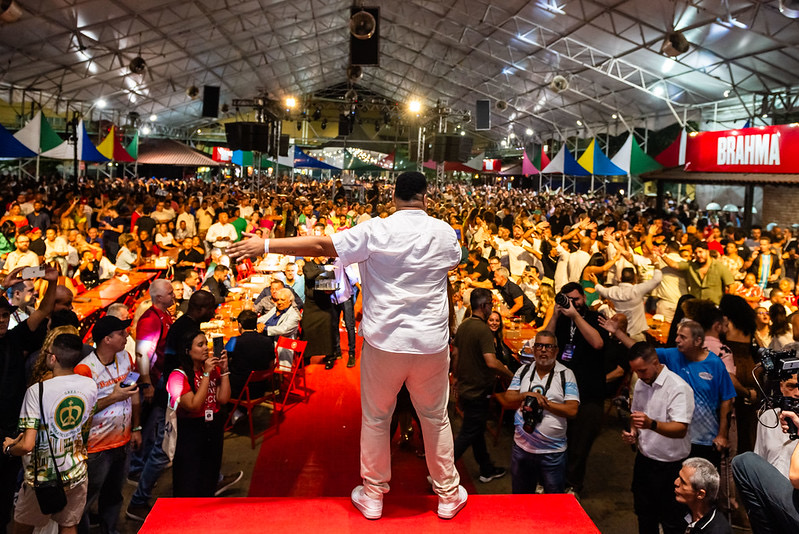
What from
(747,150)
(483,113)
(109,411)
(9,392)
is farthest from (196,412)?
(483,113)

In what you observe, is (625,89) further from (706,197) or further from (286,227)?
(286,227)

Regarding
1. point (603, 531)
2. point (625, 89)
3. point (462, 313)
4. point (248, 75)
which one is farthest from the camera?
point (248, 75)

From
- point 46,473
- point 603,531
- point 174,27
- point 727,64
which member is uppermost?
point 174,27

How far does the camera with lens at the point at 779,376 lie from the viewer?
7.97 ft

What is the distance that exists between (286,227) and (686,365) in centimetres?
937

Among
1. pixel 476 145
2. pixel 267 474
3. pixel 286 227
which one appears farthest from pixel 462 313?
pixel 476 145

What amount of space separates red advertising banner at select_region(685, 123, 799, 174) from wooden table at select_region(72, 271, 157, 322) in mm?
10579

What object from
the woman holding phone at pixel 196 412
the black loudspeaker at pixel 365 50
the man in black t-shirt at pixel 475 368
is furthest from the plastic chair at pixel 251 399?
the black loudspeaker at pixel 365 50

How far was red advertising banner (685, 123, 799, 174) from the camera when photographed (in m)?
11.1

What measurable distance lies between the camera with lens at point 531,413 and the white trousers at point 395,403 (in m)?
1.12

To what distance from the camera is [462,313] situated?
653 cm

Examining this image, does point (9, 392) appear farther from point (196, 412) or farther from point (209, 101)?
point (209, 101)

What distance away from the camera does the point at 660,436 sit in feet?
A: 11.1

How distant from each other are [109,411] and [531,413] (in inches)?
90.6
